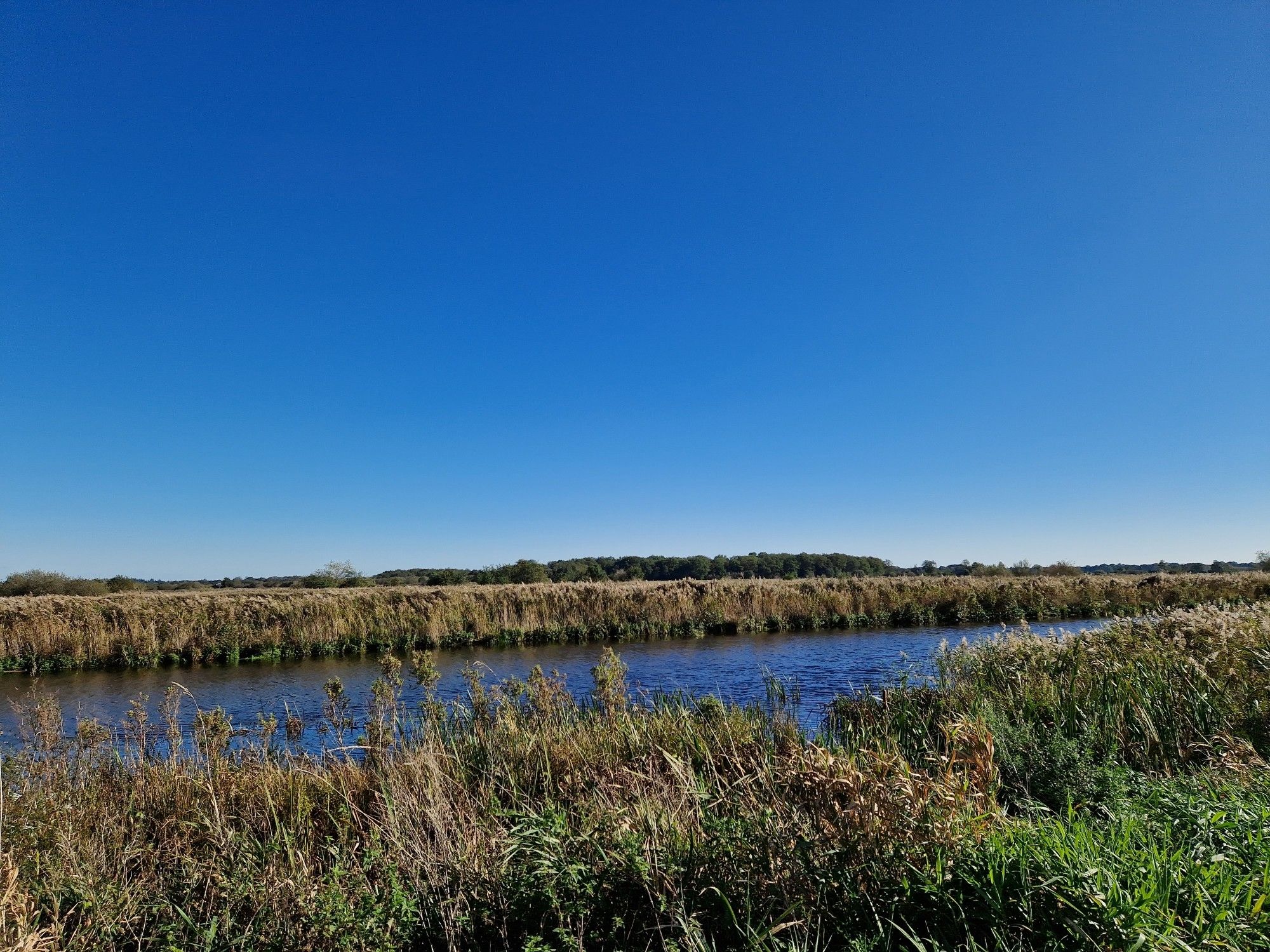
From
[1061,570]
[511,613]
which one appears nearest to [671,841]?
[511,613]

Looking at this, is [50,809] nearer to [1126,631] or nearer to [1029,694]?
[1029,694]

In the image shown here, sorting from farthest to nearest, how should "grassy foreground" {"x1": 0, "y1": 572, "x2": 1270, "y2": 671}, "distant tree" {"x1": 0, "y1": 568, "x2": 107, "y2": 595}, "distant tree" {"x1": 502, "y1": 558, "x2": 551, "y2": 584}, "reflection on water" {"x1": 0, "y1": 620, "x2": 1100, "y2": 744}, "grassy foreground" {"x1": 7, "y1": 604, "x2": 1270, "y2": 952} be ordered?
"distant tree" {"x1": 502, "y1": 558, "x2": 551, "y2": 584}, "distant tree" {"x1": 0, "y1": 568, "x2": 107, "y2": 595}, "grassy foreground" {"x1": 0, "y1": 572, "x2": 1270, "y2": 671}, "reflection on water" {"x1": 0, "y1": 620, "x2": 1100, "y2": 744}, "grassy foreground" {"x1": 7, "y1": 604, "x2": 1270, "y2": 952}

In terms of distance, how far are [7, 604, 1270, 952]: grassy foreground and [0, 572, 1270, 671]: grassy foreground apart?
16.5 m

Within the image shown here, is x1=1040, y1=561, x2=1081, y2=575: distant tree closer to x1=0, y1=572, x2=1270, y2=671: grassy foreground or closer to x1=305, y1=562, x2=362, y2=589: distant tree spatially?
x1=0, y1=572, x2=1270, y2=671: grassy foreground

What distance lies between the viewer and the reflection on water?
14.0m

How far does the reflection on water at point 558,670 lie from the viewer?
45.8ft

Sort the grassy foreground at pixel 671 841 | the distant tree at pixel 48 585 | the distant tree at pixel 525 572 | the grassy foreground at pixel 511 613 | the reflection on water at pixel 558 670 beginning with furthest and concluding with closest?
the distant tree at pixel 525 572 < the distant tree at pixel 48 585 < the grassy foreground at pixel 511 613 < the reflection on water at pixel 558 670 < the grassy foreground at pixel 671 841

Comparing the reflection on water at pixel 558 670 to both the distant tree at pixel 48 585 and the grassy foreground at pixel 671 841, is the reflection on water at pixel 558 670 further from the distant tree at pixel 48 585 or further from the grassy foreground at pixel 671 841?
the distant tree at pixel 48 585

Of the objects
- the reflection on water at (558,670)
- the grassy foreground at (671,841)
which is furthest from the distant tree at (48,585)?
the grassy foreground at (671,841)

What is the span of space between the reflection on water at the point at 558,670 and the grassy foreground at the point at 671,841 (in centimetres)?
510

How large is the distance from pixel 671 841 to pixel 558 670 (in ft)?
31.9

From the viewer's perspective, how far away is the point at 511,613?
26.9m

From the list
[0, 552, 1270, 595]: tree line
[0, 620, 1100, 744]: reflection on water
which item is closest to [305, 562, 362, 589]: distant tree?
[0, 552, 1270, 595]: tree line

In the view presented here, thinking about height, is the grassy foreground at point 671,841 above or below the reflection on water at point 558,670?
above
